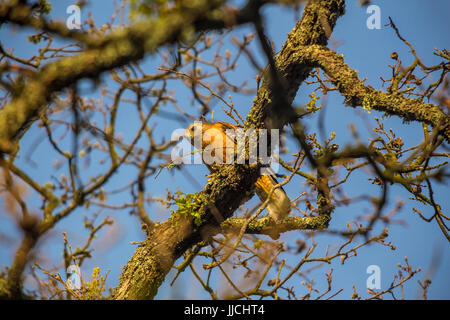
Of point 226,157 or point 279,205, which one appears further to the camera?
point 279,205

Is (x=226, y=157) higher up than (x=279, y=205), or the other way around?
(x=226, y=157)

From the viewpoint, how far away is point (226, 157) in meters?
3.14

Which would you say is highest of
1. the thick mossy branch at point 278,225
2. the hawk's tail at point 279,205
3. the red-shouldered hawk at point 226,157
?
the red-shouldered hawk at point 226,157

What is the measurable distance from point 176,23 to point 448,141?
6.11ft

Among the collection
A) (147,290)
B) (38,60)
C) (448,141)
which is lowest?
(147,290)

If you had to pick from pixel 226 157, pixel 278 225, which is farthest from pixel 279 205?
pixel 226 157

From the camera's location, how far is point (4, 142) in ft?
5.27

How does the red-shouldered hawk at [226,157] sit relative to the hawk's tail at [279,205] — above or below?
above

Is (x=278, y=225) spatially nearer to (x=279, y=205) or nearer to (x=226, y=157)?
(x=279, y=205)

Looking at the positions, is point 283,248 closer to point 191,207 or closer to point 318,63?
point 191,207

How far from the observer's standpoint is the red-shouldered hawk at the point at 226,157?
325 cm

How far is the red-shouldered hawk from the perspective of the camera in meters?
3.25

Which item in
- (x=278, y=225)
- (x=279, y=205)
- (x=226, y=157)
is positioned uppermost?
(x=226, y=157)
